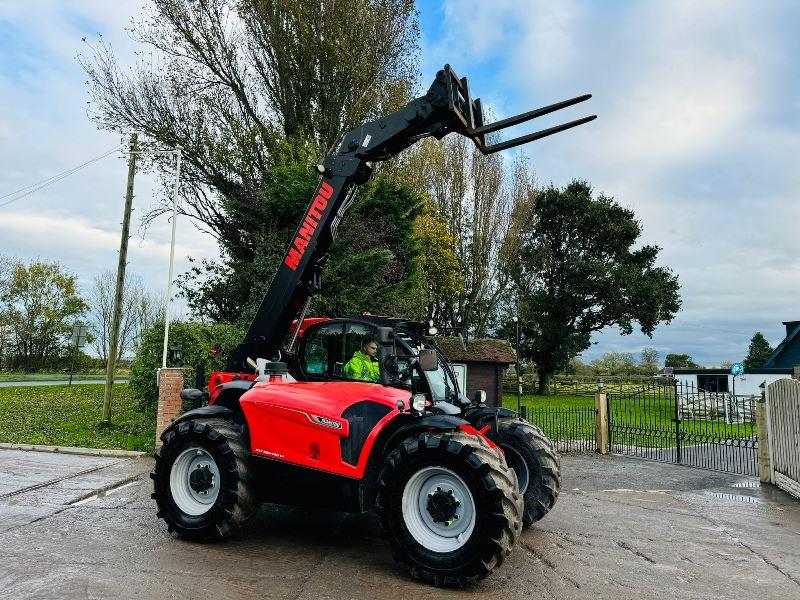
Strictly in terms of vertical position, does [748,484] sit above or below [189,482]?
below

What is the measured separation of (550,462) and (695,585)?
1.96 m

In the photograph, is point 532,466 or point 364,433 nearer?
point 364,433

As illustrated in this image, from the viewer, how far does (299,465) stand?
18.7ft

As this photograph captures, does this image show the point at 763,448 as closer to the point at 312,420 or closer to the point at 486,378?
the point at 312,420

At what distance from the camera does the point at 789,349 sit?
38.8m

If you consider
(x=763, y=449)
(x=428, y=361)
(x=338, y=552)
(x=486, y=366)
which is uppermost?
(x=428, y=361)

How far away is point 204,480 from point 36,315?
46.2 meters

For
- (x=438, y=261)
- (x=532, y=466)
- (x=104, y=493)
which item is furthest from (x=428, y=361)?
(x=438, y=261)

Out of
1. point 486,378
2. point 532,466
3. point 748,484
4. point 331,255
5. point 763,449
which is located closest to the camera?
point 532,466

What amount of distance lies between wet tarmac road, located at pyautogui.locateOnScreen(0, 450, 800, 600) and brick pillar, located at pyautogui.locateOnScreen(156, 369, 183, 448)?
2463 mm

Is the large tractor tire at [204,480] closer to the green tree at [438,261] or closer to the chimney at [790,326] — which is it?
the green tree at [438,261]

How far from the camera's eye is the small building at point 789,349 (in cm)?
3734

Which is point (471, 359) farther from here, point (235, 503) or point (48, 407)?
point (235, 503)

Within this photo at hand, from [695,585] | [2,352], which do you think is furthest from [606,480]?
[2,352]
